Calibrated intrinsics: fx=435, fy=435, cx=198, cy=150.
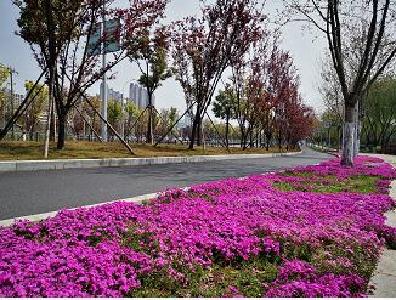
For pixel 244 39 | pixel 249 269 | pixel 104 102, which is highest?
pixel 244 39

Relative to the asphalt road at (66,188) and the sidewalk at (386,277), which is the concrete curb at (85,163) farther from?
the sidewalk at (386,277)

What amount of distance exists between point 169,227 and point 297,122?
62.7 metres

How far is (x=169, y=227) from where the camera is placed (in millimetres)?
5664

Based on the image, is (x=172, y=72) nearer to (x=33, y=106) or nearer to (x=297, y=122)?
(x=33, y=106)

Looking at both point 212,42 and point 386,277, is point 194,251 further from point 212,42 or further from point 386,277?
point 212,42

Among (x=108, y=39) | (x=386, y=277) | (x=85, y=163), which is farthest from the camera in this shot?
(x=108, y=39)

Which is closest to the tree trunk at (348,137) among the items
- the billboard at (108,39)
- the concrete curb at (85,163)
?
the concrete curb at (85,163)

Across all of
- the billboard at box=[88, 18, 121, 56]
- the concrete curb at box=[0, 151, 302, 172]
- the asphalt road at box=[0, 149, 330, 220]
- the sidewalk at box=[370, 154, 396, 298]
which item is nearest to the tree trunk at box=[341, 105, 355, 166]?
the concrete curb at box=[0, 151, 302, 172]

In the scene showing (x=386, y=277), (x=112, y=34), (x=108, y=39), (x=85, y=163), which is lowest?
(x=386, y=277)

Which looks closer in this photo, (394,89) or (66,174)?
(66,174)

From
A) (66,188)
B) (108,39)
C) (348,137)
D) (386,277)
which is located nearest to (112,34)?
(108,39)

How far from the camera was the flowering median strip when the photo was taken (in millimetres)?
3742

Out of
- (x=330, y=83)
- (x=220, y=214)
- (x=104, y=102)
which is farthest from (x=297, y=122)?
(x=220, y=214)

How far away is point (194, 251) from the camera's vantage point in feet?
15.5
